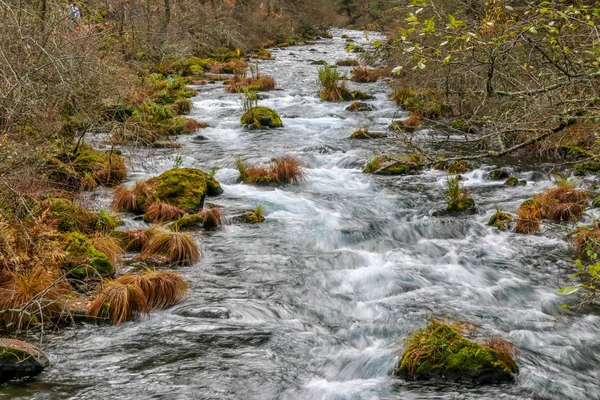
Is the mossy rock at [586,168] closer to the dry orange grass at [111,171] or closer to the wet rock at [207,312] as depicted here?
the wet rock at [207,312]

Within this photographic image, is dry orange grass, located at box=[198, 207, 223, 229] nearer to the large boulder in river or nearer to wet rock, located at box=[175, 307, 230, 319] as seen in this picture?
wet rock, located at box=[175, 307, 230, 319]

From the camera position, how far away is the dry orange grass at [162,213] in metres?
9.79

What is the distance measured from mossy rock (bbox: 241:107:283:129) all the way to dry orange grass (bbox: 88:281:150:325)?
11.2 m

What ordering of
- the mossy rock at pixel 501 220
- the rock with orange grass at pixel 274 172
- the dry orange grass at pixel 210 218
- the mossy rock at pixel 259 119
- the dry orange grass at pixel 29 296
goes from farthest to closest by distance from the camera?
1. the mossy rock at pixel 259 119
2. the rock with orange grass at pixel 274 172
3. the mossy rock at pixel 501 220
4. the dry orange grass at pixel 210 218
5. the dry orange grass at pixel 29 296

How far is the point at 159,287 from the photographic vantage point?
7078mm

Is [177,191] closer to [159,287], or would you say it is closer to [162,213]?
[162,213]

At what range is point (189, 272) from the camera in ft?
26.3

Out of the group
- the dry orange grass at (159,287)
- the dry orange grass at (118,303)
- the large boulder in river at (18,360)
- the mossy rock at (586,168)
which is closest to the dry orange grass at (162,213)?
the dry orange grass at (159,287)

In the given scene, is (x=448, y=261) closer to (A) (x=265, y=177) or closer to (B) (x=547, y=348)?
(B) (x=547, y=348)

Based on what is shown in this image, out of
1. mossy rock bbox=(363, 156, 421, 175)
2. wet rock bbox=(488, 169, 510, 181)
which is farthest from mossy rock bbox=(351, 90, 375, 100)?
wet rock bbox=(488, 169, 510, 181)

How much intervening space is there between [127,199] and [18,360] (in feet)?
17.4

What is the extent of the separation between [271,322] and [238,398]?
1.66 meters

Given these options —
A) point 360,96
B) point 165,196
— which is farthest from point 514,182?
point 360,96

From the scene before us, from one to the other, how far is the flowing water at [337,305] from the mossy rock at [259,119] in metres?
4.51
